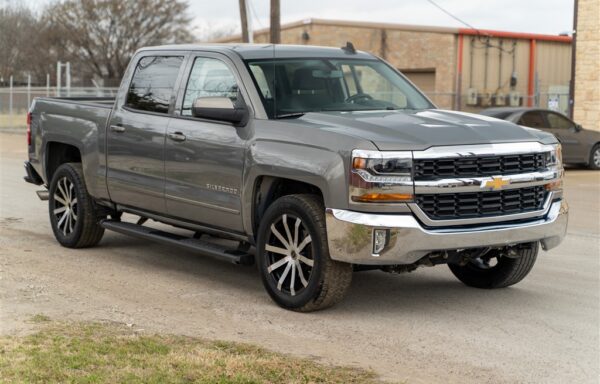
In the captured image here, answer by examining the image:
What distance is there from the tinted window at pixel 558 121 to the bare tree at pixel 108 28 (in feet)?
170

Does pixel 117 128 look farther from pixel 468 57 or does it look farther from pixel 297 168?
pixel 468 57

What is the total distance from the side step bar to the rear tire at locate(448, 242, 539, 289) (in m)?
1.93

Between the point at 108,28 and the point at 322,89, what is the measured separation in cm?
6650

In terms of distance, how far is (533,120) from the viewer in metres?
22.5

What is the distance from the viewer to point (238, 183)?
755 cm

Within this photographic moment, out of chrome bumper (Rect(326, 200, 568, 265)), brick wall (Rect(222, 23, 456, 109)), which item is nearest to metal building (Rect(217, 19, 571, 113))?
brick wall (Rect(222, 23, 456, 109))

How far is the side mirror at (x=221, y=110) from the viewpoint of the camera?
24.9 ft

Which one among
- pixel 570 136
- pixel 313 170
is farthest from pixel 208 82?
pixel 570 136

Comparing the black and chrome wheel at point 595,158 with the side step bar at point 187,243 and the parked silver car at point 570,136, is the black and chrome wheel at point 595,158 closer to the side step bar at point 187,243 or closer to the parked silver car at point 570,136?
the parked silver car at point 570,136

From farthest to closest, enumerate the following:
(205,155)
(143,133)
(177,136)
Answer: (143,133) < (177,136) < (205,155)

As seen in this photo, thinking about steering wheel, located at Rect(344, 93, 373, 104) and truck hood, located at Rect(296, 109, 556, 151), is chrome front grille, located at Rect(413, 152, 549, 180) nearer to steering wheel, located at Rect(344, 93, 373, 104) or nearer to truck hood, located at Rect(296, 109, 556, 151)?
truck hood, located at Rect(296, 109, 556, 151)

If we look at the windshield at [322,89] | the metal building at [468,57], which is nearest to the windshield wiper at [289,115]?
the windshield at [322,89]

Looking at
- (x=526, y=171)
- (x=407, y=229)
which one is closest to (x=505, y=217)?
(x=526, y=171)

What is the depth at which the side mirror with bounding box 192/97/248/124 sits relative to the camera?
24.9 feet
